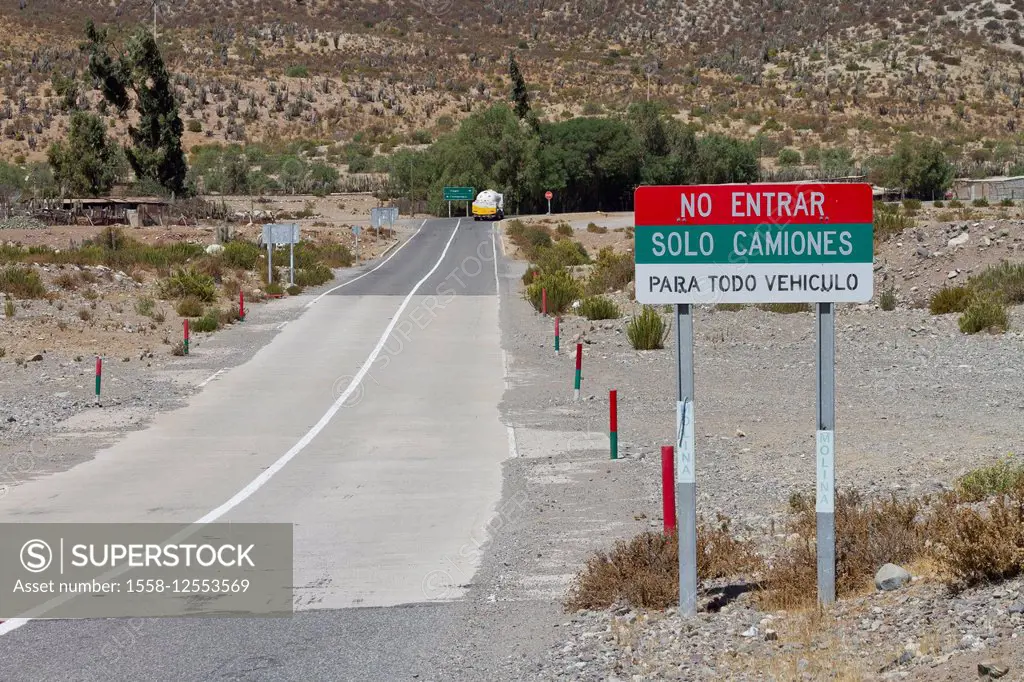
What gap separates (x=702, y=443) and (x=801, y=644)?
9702mm

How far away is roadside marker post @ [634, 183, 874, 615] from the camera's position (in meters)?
8.02

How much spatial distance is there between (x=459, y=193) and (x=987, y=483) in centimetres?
7627

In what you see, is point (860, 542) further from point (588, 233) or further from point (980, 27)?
point (980, 27)

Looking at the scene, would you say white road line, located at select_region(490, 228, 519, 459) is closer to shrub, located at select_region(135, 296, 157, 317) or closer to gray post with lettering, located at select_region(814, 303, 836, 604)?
gray post with lettering, located at select_region(814, 303, 836, 604)

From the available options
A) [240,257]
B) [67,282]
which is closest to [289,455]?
[67,282]

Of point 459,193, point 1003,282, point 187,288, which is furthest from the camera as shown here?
point 459,193

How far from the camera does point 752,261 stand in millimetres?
8195

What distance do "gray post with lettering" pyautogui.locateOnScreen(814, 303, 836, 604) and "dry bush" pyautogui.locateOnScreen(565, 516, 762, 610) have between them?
1.03 m

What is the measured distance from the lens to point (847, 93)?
12081 centimetres

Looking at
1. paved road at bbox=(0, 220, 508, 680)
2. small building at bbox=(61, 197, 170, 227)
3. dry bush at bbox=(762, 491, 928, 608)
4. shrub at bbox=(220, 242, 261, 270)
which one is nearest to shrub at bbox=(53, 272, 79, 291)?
paved road at bbox=(0, 220, 508, 680)

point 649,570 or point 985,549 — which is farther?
point 649,570

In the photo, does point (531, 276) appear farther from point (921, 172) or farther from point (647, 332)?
point (921, 172)

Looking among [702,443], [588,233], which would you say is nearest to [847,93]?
[588,233]

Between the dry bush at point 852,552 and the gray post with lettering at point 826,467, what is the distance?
0.63ft
